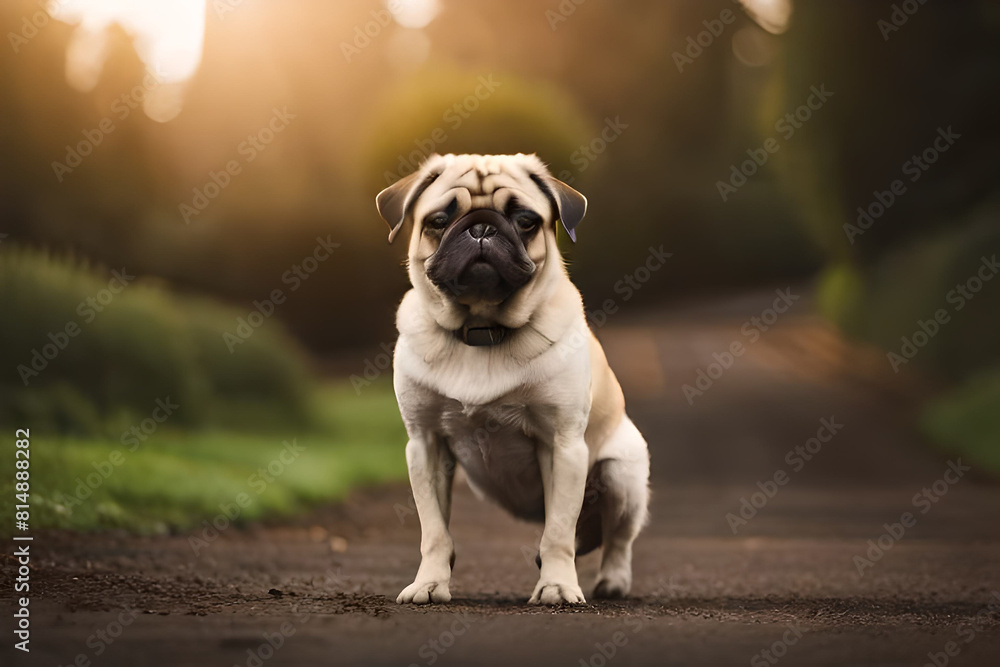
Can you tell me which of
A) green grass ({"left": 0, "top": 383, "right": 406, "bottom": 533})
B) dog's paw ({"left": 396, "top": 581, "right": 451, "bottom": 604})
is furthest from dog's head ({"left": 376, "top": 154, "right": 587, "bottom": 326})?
green grass ({"left": 0, "top": 383, "right": 406, "bottom": 533})

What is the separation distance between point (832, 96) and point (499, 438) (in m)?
16.6

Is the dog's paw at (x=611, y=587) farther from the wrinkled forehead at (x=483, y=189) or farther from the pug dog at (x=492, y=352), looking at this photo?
the wrinkled forehead at (x=483, y=189)

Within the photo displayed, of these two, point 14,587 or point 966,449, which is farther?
point 966,449

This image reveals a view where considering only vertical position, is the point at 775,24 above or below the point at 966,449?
above

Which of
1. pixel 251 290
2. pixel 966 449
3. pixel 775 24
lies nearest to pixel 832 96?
pixel 775 24

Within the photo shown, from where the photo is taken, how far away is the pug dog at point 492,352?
4.88m

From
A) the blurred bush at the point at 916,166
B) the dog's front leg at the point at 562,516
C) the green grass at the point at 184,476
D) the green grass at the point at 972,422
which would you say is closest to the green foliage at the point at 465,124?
the blurred bush at the point at 916,166

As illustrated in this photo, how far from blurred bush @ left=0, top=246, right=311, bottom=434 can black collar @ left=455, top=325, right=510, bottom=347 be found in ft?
21.4

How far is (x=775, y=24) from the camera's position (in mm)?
21078

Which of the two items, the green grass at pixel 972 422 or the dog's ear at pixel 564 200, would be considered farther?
the green grass at pixel 972 422

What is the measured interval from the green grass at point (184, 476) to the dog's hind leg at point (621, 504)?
3.98 meters

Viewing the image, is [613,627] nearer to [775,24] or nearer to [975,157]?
[975,157]

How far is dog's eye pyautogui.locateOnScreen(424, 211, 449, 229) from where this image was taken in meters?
5.01

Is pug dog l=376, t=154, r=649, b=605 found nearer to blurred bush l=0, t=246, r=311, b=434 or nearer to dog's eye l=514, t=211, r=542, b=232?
dog's eye l=514, t=211, r=542, b=232
